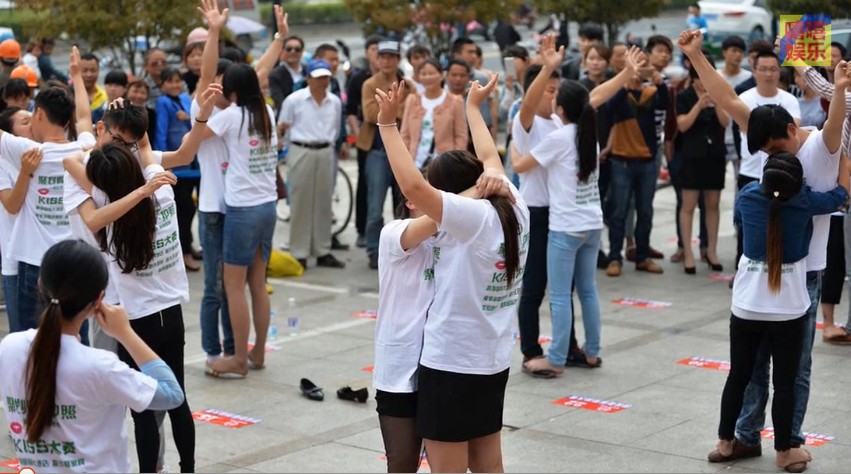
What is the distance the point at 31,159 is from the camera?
6.98m

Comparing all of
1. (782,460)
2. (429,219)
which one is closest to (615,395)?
(782,460)

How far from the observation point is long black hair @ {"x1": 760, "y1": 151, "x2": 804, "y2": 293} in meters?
5.92

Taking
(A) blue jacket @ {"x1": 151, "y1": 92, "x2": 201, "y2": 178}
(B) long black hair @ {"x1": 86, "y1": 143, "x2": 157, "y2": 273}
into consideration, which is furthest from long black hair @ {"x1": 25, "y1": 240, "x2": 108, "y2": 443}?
(A) blue jacket @ {"x1": 151, "y1": 92, "x2": 201, "y2": 178}

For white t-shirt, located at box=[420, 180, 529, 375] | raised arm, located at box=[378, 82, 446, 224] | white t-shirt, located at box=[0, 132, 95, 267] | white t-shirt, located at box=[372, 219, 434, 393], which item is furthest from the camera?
white t-shirt, located at box=[0, 132, 95, 267]

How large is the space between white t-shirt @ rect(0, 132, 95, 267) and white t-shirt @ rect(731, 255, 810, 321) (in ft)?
11.7

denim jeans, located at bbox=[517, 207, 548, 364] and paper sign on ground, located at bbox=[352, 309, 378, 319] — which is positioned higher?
denim jeans, located at bbox=[517, 207, 548, 364]

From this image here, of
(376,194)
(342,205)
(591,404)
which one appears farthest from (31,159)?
(342,205)

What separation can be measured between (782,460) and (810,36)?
2316 mm

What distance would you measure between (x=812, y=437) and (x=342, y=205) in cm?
879

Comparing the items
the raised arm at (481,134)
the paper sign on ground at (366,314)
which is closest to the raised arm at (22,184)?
the raised arm at (481,134)

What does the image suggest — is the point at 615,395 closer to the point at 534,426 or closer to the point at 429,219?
the point at 534,426

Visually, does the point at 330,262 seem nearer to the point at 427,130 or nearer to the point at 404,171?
the point at 427,130

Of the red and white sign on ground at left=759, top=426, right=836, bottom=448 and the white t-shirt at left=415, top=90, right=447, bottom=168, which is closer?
the red and white sign on ground at left=759, top=426, right=836, bottom=448

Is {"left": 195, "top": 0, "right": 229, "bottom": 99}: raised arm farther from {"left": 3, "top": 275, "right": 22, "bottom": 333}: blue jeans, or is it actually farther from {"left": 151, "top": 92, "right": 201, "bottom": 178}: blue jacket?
{"left": 151, "top": 92, "right": 201, "bottom": 178}: blue jacket
